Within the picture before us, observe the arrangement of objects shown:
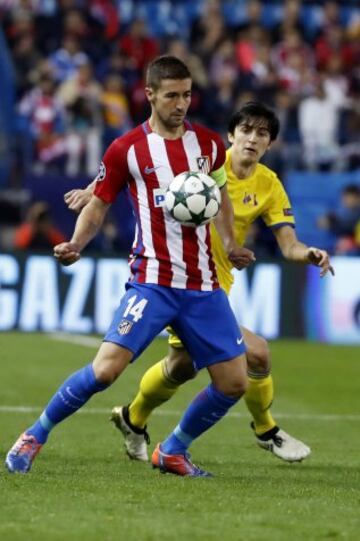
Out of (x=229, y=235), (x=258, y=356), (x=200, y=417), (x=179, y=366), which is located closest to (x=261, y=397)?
(x=258, y=356)

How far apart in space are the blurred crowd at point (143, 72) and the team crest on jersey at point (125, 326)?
12.0m

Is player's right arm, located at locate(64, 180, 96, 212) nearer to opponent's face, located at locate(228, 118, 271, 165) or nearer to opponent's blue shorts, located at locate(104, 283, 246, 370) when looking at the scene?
opponent's blue shorts, located at locate(104, 283, 246, 370)

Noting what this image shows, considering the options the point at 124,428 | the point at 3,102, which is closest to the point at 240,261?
the point at 124,428

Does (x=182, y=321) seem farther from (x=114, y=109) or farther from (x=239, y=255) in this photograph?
(x=114, y=109)

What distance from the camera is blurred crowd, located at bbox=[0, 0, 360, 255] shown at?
63.2ft

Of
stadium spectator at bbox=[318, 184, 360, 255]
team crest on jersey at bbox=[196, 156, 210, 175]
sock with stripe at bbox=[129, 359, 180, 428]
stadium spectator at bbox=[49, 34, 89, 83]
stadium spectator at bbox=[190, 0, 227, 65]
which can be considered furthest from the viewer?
stadium spectator at bbox=[190, 0, 227, 65]

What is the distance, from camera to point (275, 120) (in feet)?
26.0

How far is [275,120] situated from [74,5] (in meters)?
13.7

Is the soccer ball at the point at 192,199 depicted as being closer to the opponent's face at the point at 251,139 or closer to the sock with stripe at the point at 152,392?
the opponent's face at the point at 251,139

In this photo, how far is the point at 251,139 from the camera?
7.87m

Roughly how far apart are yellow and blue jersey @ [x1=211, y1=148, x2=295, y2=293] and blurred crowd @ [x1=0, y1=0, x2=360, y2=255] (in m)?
10.7

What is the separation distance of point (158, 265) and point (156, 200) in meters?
0.32

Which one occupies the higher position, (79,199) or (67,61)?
(67,61)

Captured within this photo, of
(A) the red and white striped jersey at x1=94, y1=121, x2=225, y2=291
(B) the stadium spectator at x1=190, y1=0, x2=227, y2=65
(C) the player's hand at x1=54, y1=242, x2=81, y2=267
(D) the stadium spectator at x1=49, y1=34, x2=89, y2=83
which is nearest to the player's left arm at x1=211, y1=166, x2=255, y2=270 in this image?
(A) the red and white striped jersey at x1=94, y1=121, x2=225, y2=291
